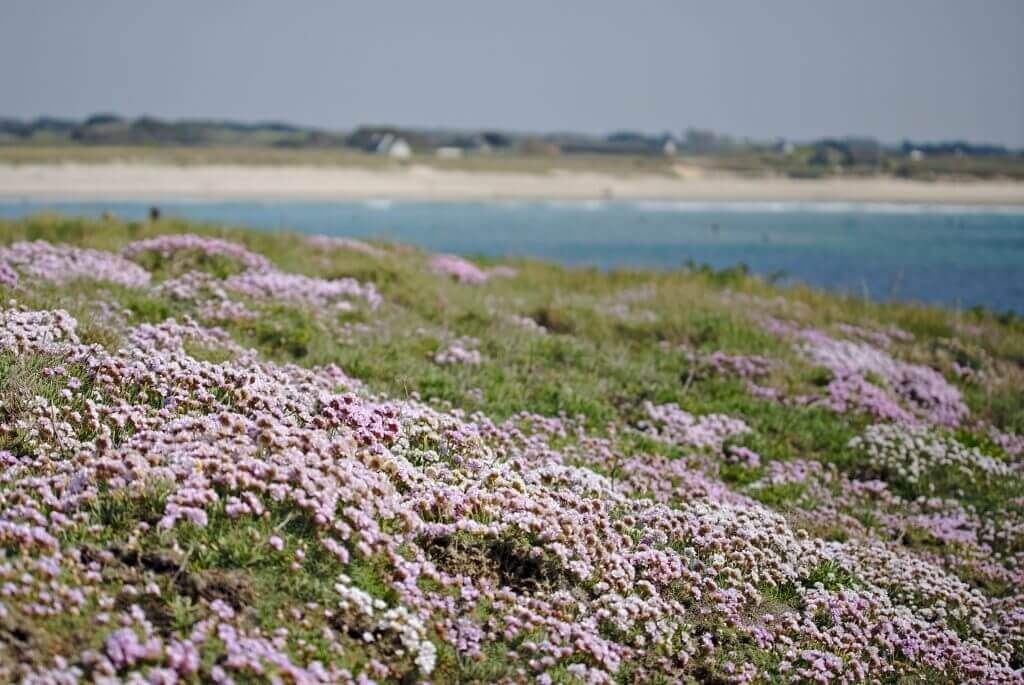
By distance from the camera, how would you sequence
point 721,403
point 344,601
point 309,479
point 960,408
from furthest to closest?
1. point 960,408
2. point 721,403
3. point 309,479
4. point 344,601

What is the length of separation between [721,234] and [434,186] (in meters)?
43.2

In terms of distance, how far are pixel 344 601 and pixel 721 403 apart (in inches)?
341

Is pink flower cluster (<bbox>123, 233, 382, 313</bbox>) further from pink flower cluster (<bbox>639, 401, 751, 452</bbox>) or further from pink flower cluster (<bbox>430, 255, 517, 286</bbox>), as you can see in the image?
pink flower cluster (<bbox>639, 401, 751, 452</bbox>)

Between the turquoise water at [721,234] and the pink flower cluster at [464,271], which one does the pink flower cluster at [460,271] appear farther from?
the turquoise water at [721,234]

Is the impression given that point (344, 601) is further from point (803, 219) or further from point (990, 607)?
point (803, 219)

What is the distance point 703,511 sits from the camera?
873 cm

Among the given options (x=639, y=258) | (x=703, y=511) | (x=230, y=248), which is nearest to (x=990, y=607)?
(x=703, y=511)

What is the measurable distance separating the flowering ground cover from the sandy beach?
7257 cm

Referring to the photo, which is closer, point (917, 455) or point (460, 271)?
point (917, 455)

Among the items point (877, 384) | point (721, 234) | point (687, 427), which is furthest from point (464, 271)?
point (721, 234)

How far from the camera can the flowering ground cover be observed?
559cm

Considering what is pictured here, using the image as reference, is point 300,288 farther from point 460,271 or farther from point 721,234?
point 721,234

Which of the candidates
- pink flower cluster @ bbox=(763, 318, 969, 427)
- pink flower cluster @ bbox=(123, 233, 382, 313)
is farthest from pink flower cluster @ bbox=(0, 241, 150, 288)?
pink flower cluster @ bbox=(763, 318, 969, 427)

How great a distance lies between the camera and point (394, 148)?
161625 mm
